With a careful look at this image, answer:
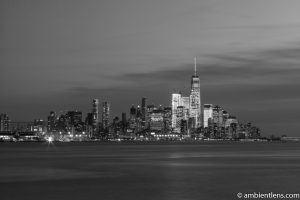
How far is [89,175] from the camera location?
222 feet

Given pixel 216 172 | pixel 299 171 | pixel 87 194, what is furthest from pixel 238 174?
pixel 87 194

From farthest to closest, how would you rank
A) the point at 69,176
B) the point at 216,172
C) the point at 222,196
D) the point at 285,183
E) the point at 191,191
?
the point at 216,172 < the point at 69,176 < the point at 285,183 < the point at 191,191 < the point at 222,196

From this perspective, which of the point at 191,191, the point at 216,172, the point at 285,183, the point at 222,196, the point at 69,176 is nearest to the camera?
the point at 222,196

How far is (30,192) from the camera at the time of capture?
5078cm

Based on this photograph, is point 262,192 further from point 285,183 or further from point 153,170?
point 153,170

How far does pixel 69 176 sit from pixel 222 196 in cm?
2329

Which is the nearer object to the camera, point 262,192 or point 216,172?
point 262,192

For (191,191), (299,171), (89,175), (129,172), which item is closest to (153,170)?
(129,172)

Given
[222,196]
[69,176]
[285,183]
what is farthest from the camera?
[69,176]

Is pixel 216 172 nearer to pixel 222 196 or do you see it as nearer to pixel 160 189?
pixel 160 189

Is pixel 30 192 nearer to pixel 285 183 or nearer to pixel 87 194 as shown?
pixel 87 194

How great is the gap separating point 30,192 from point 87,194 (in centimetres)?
532

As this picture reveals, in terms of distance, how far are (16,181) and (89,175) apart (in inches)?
400

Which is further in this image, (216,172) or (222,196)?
(216,172)
